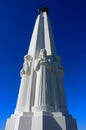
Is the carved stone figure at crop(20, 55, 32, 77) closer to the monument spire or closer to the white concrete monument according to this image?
the white concrete monument

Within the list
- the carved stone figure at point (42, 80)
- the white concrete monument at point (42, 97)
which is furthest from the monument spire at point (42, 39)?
the carved stone figure at point (42, 80)

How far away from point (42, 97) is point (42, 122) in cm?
158

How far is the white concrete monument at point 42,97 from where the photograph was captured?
24.4 ft

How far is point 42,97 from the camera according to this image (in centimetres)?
831

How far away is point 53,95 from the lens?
29.6ft

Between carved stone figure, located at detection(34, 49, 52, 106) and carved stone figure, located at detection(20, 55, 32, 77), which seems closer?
carved stone figure, located at detection(34, 49, 52, 106)

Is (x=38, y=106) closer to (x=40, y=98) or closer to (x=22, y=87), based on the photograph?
(x=40, y=98)

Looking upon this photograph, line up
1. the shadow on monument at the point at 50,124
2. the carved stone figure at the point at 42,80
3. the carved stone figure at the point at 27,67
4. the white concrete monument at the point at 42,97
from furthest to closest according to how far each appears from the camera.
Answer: the carved stone figure at the point at 27,67, the carved stone figure at the point at 42,80, the white concrete monument at the point at 42,97, the shadow on monument at the point at 50,124

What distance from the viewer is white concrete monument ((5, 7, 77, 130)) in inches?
292

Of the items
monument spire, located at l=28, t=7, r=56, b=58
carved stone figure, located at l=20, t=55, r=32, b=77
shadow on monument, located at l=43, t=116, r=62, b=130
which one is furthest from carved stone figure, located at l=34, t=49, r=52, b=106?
monument spire, located at l=28, t=7, r=56, b=58

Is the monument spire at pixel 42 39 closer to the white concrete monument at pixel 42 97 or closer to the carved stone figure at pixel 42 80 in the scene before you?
the white concrete monument at pixel 42 97

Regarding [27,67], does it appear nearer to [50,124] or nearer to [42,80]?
[42,80]

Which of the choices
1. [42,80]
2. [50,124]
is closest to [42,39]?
[42,80]

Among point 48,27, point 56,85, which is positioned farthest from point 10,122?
point 48,27
